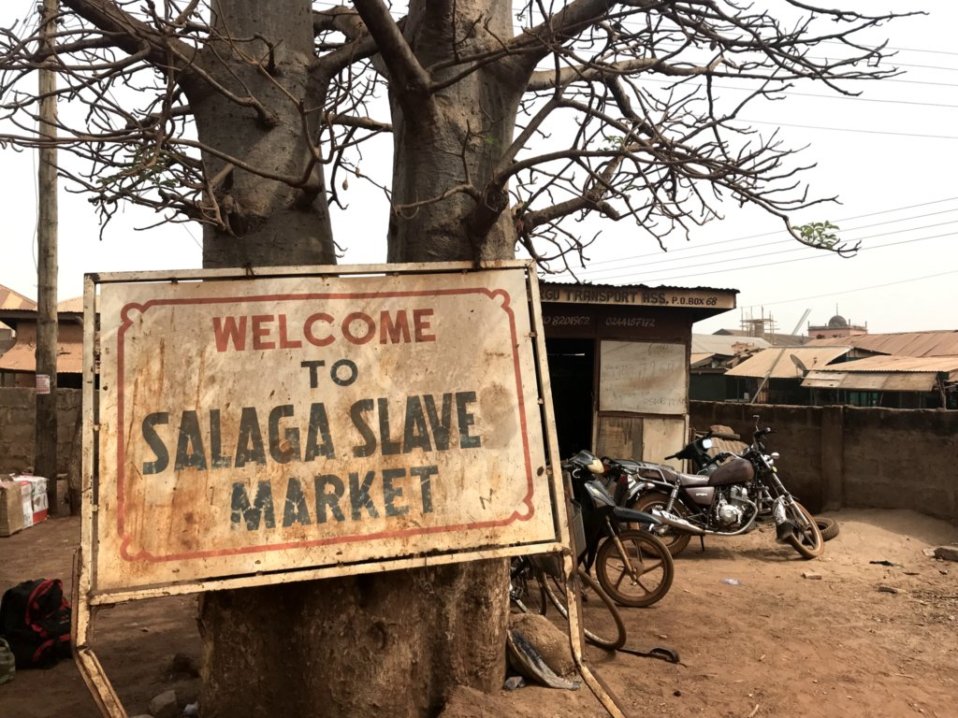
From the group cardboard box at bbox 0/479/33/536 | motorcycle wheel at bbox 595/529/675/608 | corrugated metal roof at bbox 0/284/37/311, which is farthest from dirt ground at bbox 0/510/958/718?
corrugated metal roof at bbox 0/284/37/311

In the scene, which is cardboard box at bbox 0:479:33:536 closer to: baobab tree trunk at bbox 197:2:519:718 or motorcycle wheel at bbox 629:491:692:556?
baobab tree trunk at bbox 197:2:519:718

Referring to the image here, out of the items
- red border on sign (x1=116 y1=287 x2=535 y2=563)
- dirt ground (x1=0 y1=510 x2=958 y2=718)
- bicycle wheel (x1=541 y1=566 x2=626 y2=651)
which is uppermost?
red border on sign (x1=116 y1=287 x2=535 y2=563)

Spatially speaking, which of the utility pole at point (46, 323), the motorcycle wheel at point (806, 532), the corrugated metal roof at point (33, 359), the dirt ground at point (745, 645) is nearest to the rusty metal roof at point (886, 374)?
the dirt ground at point (745, 645)

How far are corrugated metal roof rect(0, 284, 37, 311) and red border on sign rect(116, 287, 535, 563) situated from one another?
16137 mm

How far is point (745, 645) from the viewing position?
4.82 metres

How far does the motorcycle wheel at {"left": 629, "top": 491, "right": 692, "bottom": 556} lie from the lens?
287 inches

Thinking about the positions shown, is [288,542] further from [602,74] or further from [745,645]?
[745,645]

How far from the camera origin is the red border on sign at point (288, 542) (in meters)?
2.65

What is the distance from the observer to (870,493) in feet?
27.5

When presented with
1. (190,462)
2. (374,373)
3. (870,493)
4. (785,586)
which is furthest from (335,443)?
(870,493)

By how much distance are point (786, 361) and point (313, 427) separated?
18836 mm

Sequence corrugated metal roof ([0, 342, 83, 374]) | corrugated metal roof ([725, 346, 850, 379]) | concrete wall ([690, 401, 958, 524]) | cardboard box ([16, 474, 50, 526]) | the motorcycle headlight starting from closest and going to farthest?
the motorcycle headlight < concrete wall ([690, 401, 958, 524]) < cardboard box ([16, 474, 50, 526]) < corrugated metal roof ([0, 342, 83, 374]) < corrugated metal roof ([725, 346, 850, 379])

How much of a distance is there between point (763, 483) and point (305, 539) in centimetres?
619

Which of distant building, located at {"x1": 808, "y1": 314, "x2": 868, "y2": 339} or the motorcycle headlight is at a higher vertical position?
distant building, located at {"x1": 808, "y1": 314, "x2": 868, "y2": 339}
